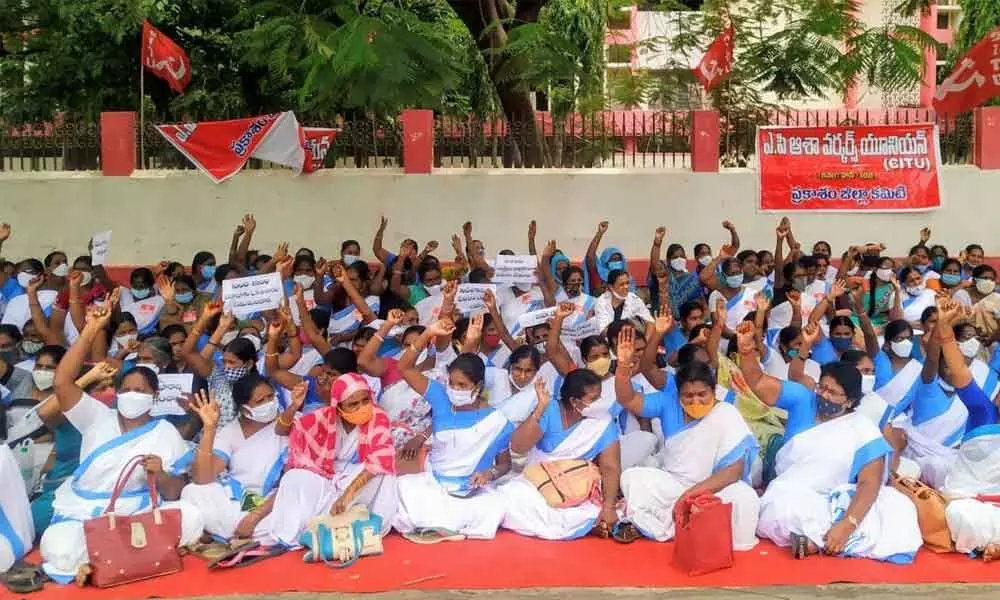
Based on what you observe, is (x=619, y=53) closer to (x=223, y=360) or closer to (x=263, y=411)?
(x=223, y=360)

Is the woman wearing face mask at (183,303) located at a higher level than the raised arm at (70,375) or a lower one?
higher

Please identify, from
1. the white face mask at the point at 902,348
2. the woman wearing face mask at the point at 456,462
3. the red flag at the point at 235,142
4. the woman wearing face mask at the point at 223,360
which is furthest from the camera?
the red flag at the point at 235,142

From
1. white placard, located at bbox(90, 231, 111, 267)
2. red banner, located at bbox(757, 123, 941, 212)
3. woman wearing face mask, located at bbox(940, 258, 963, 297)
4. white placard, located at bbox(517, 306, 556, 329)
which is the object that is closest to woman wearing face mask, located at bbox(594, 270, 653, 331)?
white placard, located at bbox(517, 306, 556, 329)

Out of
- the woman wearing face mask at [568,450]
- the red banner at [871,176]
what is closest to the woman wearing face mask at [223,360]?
the woman wearing face mask at [568,450]

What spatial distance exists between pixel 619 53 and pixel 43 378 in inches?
479

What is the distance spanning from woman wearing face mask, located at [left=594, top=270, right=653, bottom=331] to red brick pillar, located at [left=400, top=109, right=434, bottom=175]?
12.1 feet

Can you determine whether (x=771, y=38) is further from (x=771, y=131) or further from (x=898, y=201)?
(x=898, y=201)

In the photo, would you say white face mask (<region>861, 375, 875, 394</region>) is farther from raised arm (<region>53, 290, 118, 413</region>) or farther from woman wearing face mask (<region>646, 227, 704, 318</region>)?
raised arm (<region>53, 290, 118, 413</region>)

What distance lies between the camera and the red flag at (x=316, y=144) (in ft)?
33.7

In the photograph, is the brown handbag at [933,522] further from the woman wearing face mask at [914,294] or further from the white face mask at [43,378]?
the white face mask at [43,378]

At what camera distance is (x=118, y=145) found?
10164mm

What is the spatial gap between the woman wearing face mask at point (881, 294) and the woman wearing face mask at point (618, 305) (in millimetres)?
2058

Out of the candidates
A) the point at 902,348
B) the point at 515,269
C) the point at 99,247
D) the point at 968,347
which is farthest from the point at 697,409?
the point at 99,247

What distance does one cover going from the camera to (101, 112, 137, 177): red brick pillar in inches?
398
